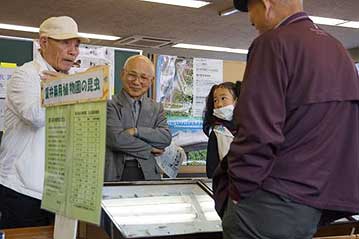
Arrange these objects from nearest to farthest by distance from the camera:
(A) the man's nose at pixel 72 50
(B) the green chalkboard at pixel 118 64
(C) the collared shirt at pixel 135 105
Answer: (A) the man's nose at pixel 72 50, (C) the collared shirt at pixel 135 105, (B) the green chalkboard at pixel 118 64

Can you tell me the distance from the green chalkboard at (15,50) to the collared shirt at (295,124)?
2778 mm

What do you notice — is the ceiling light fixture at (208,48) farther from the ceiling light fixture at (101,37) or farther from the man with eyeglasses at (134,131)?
the man with eyeglasses at (134,131)

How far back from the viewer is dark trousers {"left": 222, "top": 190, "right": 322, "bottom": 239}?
136 centimetres

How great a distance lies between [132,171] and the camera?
281cm

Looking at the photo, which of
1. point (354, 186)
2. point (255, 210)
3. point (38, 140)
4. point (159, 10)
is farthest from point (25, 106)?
point (159, 10)

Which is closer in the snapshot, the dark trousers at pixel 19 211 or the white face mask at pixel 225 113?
the dark trousers at pixel 19 211

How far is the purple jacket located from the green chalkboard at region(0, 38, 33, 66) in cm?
277

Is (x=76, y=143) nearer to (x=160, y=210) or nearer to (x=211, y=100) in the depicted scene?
(x=160, y=210)

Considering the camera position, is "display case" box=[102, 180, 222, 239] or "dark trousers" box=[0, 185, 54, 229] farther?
"dark trousers" box=[0, 185, 54, 229]

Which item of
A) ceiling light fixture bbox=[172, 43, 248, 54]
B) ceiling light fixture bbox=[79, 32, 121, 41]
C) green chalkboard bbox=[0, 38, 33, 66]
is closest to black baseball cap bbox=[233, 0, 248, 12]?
→ green chalkboard bbox=[0, 38, 33, 66]

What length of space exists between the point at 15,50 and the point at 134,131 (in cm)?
148

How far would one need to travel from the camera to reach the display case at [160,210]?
1834 mm

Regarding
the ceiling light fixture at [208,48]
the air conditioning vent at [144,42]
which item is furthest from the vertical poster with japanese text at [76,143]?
the ceiling light fixture at [208,48]

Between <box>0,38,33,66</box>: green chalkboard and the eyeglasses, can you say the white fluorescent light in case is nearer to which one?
<box>0,38,33,66</box>: green chalkboard
